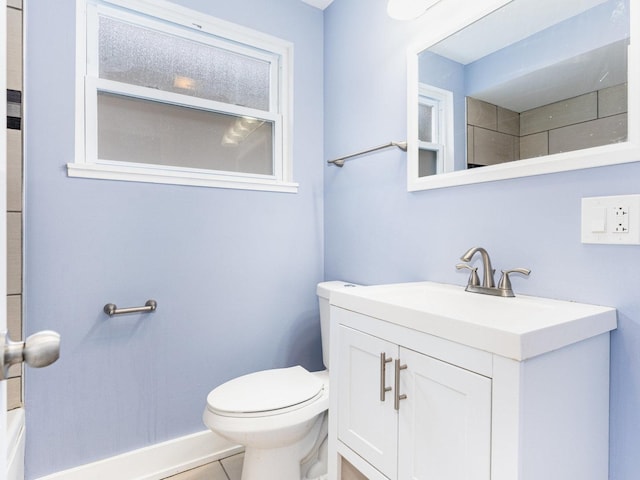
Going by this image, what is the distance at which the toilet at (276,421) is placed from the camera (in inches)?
48.8

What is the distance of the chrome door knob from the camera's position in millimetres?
472

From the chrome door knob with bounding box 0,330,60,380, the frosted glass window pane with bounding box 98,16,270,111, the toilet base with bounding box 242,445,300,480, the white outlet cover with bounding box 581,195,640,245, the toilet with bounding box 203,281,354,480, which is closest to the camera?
the chrome door knob with bounding box 0,330,60,380

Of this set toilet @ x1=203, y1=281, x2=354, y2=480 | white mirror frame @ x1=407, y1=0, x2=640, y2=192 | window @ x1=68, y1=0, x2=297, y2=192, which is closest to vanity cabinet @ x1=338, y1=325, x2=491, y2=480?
toilet @ x1=203, y1=281, x2=354, y2=480

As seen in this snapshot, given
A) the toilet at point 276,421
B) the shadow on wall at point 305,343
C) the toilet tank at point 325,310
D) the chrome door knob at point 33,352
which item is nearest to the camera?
the chrome door knob at point 33,352

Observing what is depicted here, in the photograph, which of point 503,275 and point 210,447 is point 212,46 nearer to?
point 503,275

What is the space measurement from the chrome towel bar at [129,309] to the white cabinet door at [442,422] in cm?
115

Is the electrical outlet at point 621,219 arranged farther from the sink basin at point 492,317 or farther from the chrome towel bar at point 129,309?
the chrome towel bar at point 129,309

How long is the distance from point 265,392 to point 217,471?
23.6 inches

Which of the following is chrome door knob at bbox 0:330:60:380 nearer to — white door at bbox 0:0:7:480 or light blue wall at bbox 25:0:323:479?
white door at bbox 0:0:7:480

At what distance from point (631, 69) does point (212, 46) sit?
172cm

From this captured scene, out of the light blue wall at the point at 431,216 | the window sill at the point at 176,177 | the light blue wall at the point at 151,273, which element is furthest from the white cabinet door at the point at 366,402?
the window sill at the point at 176,177

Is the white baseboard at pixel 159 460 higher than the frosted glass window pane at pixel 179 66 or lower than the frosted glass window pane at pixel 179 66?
lower

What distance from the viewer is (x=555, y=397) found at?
734 millimetres

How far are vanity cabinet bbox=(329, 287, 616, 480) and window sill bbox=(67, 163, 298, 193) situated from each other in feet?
3.24
